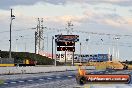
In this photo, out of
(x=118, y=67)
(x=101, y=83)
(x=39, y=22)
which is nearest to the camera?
(x=101, y=83)

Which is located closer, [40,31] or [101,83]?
[101,83]

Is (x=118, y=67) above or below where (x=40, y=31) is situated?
below

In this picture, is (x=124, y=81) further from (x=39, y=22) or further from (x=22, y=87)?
(x=39, y=22)

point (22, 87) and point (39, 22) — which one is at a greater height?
point (39, 22)

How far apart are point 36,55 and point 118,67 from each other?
106 ft

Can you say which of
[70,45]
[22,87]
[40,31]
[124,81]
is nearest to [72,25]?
[40,31]

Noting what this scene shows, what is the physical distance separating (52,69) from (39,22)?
6767 centimetres

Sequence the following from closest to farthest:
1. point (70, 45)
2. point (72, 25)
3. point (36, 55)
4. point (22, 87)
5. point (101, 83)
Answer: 1. point (101, 83)
2. point (22, 87)
3. point (70, 45)
4. point (36, 55)
5. point (72, 25)

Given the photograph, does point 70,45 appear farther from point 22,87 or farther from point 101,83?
point 101,83

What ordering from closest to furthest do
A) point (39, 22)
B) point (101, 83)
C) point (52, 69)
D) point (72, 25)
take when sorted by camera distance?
point (101, 83)
point (52, 69)
point (39, 22)
point (72, 25)

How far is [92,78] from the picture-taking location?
21.4 m

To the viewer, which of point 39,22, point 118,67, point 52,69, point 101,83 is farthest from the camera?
point 39,22

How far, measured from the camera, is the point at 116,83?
2134cm

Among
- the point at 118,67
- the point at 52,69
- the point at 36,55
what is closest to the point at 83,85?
the point at 52,69
